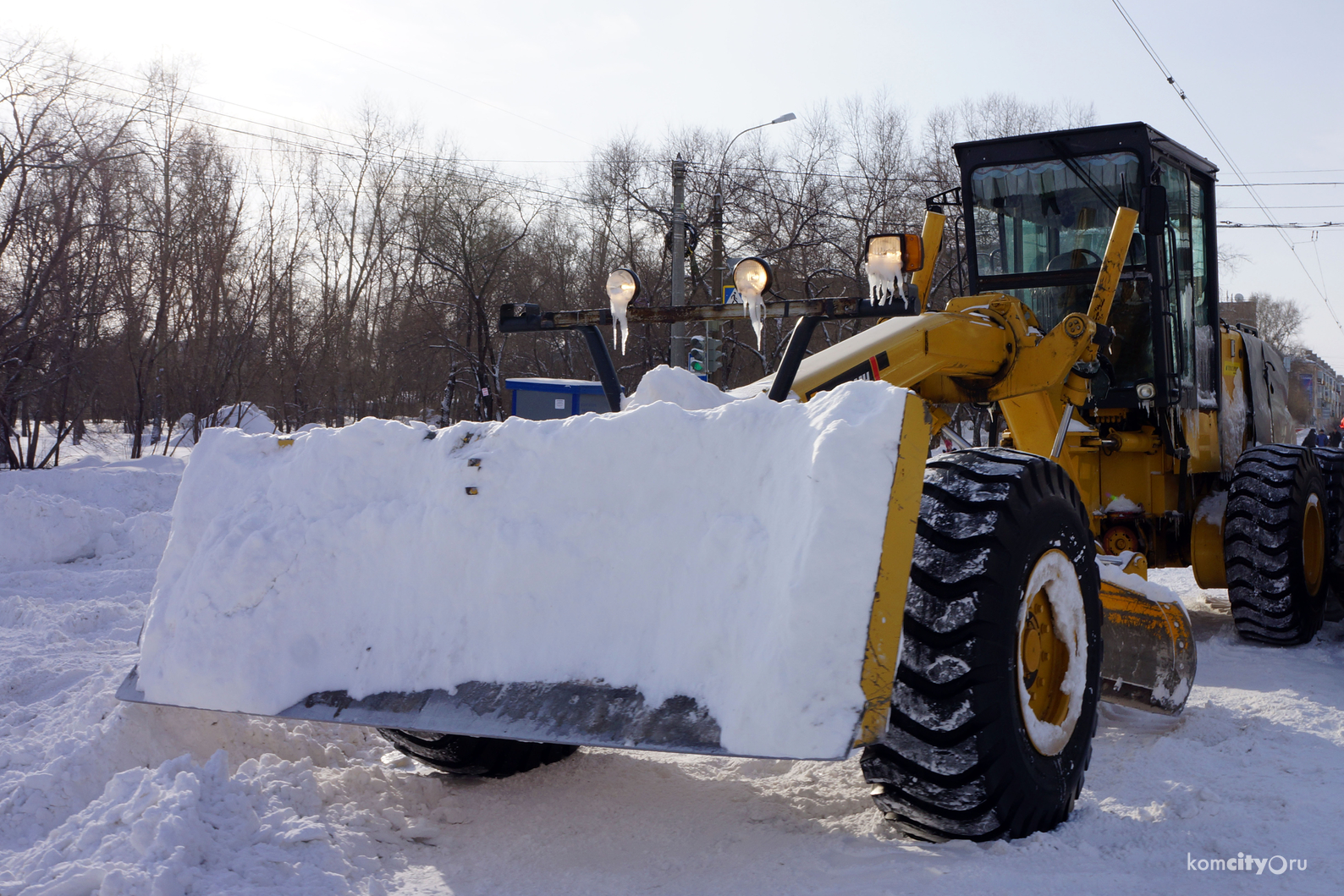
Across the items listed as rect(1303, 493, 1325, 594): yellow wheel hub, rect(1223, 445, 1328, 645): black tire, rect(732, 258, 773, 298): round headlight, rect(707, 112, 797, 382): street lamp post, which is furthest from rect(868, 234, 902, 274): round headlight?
rect(707, 112, 797, 382): street lamp post

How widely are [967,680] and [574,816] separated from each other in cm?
143

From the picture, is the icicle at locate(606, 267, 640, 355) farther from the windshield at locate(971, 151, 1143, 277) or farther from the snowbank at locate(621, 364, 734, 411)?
the windshield at locate(971, 151, 1143, 277)

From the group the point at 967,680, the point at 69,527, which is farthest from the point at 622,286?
the point at 69,527

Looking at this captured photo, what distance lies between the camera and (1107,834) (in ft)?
9.96

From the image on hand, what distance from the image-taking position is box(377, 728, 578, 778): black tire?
11.9 feet

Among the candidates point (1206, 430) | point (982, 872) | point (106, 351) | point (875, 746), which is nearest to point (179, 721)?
point (875, 746)

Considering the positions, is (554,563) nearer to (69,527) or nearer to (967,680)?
(967,680)

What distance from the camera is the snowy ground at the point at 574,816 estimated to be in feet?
8.80

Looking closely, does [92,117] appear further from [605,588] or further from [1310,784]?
[1310,784]

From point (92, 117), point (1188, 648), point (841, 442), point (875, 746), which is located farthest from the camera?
point (92, 117)

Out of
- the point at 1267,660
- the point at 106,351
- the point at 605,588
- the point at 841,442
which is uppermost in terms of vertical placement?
the point at 106,351

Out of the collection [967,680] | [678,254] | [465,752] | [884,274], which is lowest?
[465,752]

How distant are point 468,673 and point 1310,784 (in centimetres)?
302

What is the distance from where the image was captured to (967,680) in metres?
2.65
